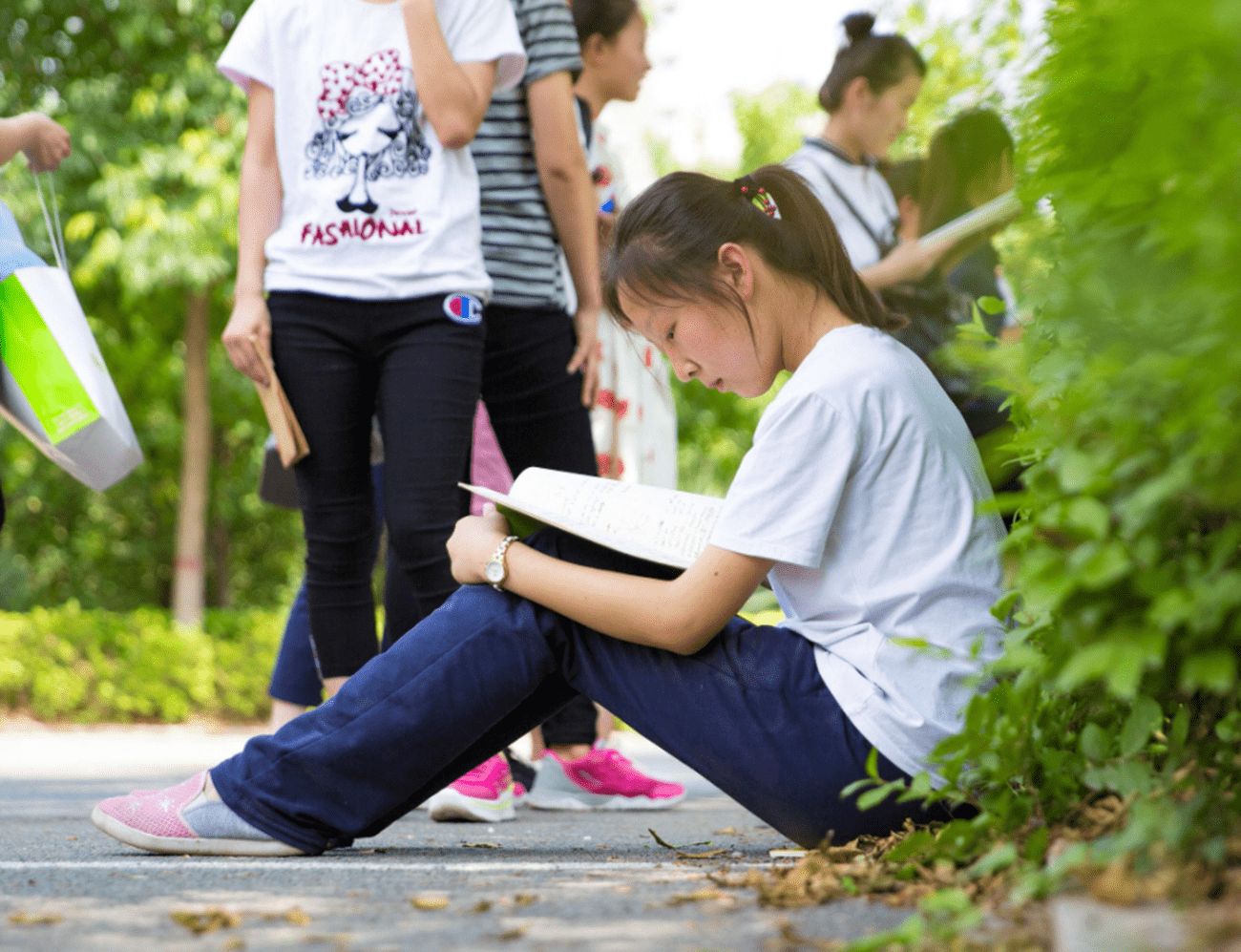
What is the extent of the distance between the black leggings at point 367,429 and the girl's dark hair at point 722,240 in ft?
2.44

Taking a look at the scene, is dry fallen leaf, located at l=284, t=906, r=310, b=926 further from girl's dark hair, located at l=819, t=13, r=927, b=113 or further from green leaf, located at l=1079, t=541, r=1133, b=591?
girl's dark hair, located at l=819, t=13, r=927, b=113

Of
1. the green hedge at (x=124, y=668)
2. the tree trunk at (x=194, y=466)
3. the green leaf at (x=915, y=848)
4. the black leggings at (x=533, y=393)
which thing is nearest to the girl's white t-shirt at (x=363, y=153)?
the black leggings at (x=533, y=393)

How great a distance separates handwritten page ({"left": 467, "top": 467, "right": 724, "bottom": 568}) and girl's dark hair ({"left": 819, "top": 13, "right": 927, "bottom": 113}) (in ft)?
7.47

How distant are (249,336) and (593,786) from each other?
155 cm

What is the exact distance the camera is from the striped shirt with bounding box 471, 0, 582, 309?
344 cm

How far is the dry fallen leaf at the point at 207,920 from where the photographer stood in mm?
1574

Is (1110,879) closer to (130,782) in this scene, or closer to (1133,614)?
(1133,614)

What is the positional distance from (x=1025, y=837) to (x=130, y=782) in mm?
4218

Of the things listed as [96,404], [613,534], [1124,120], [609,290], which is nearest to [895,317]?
[609,290]

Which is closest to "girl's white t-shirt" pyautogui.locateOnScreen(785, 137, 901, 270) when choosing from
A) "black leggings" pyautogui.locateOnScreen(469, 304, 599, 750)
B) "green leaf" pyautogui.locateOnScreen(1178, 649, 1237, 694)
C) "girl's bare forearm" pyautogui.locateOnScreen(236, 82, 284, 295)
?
"black leggings" pyautogui.locateOnScreen(469, 304, 599, 750)

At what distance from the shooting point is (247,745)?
7.34ft

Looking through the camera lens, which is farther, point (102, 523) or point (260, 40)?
point (102, 523)

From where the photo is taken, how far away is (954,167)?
162 inches

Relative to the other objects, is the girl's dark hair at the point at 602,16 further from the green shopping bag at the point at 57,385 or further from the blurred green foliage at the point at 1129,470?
the blurred green foliage at the point at 1129,470
